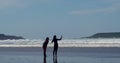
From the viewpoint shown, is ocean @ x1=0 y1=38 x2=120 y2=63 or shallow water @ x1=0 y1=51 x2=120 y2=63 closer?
shallow water @ x1=0 y1=51 x2=120 y2=63

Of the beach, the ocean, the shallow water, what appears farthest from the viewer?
the ocean

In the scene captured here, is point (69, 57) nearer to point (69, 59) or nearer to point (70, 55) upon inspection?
point (69, 59)

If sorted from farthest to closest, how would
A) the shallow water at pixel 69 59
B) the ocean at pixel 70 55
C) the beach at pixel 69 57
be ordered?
the ocean at pixel 70 55 → the beach at pixel 69 57 → the shallow water at pixel 69 59

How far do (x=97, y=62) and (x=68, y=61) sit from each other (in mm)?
1994

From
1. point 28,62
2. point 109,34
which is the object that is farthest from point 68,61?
point 109,34

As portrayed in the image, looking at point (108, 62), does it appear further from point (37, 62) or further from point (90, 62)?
point (37, 62)

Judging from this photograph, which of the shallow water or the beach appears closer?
the shallow water

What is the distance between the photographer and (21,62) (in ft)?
89.9

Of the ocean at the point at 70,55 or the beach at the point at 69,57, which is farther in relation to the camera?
the ocean at the point at 70,55

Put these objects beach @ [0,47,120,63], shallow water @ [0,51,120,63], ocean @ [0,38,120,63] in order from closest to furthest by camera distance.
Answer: shallow water @ [0,51,120,63] < beach @ [0,47,120,63] < ocean @ [0,38,120,63]

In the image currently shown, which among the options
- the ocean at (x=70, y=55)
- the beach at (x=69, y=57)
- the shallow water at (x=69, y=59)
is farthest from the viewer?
the ocean at (x=70, y=55)

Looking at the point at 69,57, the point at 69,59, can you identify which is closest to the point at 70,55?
the point at 69,57

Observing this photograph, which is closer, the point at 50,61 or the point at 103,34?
the point at 50,61

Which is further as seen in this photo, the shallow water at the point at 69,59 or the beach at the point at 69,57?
the beach at the point at 69,57
